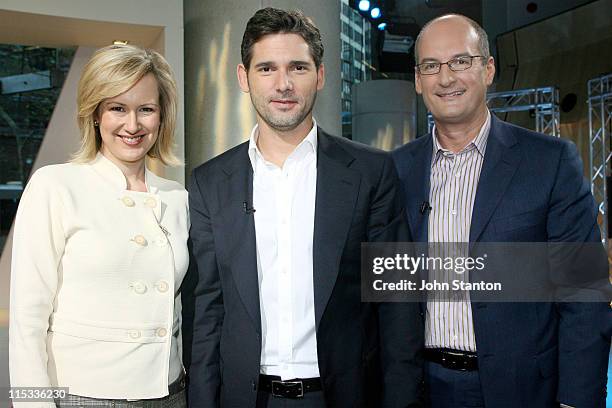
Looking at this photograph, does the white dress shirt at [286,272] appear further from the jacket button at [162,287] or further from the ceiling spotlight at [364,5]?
the ceiling spotlight at [364,5]

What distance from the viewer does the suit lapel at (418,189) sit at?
2264 millimetres

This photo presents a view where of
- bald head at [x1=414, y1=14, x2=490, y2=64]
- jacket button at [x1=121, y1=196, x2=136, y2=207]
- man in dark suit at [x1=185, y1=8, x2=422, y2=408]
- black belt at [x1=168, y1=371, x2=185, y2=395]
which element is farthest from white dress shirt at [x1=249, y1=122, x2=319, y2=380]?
bald head at [x1=414, y1=14, x2=490, y2=64]

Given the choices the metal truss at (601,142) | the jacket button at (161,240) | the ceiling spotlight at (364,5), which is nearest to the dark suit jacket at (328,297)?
the jacket button at (161,240)

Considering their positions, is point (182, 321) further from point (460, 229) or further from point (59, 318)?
point (460, 229)

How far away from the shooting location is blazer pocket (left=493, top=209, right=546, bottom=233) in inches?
83.3

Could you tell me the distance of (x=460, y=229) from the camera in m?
2.22

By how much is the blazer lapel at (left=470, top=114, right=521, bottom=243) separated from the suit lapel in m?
0.19

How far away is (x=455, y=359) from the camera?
2.17 meters

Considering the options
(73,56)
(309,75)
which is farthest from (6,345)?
(309,75)

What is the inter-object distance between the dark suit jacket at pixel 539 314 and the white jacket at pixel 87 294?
1.10 meters

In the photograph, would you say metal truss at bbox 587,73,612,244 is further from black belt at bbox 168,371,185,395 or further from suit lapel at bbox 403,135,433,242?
black belt at bbox 168,371,185,395

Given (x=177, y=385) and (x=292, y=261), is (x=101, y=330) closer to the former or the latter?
(x=177, y=385)

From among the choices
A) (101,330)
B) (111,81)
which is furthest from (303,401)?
(111,81)

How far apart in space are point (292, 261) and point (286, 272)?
1.6 inches
